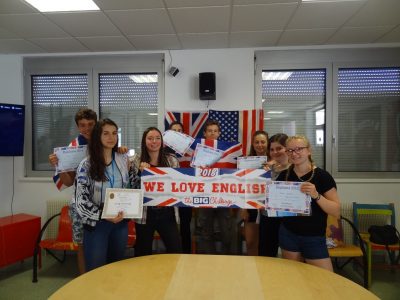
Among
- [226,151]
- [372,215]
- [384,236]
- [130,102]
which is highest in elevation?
[130,102]

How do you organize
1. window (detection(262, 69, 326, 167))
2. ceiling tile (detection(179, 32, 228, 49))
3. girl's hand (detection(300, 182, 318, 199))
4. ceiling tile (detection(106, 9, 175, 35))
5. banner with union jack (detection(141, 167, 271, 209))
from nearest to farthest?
girl's hand (detection(300, 182, 318, 199)) < banner with union jack (detection(141, 167, 271, 209)) < ceiling tile (detection(106, 9, 175, 35)) < ceiling tile (detection(179, 32, 228, 49)) < window (detection(262, 69, 326, 167))

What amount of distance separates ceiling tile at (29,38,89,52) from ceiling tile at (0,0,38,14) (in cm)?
78

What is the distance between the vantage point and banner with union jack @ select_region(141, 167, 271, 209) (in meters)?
2.21

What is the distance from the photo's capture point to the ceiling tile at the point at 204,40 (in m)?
3.57

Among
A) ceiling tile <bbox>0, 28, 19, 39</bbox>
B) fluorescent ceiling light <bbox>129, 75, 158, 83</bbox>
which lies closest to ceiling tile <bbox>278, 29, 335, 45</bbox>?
fluorescent ceiling light <bbox>129, 75, 158, 83</bbox>

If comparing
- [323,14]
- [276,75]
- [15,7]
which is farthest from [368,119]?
[15,7]

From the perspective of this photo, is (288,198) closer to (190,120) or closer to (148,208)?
(148,208)

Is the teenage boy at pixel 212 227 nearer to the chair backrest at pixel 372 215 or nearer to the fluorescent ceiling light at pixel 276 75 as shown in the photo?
the chair backrest at pixel 372 215

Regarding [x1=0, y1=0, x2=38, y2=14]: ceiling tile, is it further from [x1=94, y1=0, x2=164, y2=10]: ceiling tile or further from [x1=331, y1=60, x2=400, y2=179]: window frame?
[x1=331, y1=60, x2=400, y2=179]: window frame

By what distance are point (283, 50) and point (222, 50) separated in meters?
0.88

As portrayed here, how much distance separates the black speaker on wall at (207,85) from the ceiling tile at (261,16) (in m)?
0.76

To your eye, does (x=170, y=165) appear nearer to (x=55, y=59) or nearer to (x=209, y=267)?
(x=209, y=267)

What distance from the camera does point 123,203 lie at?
1994mm

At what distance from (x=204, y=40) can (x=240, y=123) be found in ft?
3.94
